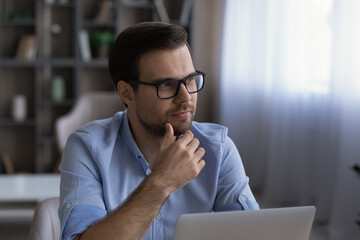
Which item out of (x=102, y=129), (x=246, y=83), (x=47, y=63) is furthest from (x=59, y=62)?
(x=102, y=129)

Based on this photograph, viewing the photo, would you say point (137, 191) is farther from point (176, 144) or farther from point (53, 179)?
point (53, 179)

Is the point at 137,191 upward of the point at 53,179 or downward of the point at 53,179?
upward

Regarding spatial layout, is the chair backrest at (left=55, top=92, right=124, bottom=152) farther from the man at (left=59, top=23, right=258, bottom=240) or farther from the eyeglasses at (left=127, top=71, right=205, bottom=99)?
the eyeglasses at (left=127, top=71, right=205, bottom=99)

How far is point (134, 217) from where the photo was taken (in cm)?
131

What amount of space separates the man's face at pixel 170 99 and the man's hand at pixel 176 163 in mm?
47

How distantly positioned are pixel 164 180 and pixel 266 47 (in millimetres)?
3473

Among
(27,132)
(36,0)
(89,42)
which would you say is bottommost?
(27,132)

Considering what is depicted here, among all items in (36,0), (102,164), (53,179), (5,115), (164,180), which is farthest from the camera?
(5,115)

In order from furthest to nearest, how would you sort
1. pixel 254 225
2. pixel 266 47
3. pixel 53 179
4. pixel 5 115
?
pixel 5 115 < pixel 266 47 < pixel 53 179 < pixel 254 225

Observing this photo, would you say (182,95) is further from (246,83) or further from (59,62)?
(59,62)

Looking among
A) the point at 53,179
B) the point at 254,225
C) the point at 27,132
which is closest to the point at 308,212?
the point at 254,225

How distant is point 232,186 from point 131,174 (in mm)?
269

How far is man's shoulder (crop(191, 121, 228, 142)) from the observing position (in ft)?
5.23

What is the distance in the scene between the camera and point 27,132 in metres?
5.75
